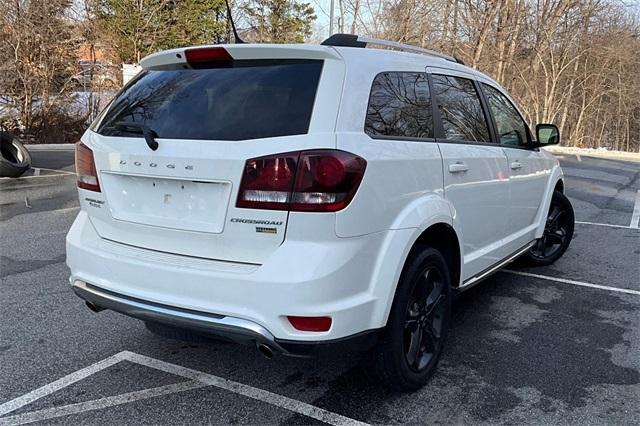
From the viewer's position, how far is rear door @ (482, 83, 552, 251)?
4.18m

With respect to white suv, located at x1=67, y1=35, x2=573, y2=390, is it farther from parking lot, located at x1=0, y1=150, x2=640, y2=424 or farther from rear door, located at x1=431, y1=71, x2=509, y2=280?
parking lot, located at x1=0, y1=150, x2=640, y2=424

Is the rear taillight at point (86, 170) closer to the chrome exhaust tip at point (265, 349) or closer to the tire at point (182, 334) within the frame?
the tire at point (182, 334)

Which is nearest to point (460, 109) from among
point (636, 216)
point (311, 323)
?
point (311, 323)

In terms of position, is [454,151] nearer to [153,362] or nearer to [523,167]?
[523,167]

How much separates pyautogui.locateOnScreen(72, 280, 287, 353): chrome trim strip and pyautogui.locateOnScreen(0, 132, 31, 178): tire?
8677 millimetres

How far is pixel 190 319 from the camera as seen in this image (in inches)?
96.8

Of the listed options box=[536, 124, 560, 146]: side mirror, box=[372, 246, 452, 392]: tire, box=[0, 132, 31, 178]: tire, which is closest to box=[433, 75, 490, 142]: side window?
box=[372, 246, 452, 392]: tire

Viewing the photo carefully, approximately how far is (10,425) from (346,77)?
2321 mm

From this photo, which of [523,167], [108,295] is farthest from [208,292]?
[523,167]

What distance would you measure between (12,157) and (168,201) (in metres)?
9.96

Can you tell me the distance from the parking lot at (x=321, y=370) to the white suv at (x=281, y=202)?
0.99ft

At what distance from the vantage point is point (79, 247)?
9.58ft

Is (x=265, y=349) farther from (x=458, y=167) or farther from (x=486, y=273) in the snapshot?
(x=486, y=273)

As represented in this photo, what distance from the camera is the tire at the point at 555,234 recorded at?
560 cm
